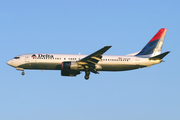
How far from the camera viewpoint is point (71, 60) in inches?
2251

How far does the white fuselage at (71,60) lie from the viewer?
56406 mm

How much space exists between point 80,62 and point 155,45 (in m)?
15.9

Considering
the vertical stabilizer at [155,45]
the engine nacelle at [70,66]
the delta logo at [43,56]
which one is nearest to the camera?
the engine nacelle at [70,66]

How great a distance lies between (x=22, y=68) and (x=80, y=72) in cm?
1011

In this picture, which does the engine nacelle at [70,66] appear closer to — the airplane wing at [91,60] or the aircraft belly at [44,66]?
the airplane wing at [91,60]

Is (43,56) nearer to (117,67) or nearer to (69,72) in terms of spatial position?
(69,72)

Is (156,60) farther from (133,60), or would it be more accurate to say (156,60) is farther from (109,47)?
(109,47)

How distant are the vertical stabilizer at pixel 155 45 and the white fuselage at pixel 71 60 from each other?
3804 mm

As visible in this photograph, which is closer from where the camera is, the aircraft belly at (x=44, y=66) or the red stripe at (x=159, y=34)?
the aircraft belly at (x=44, y=66)

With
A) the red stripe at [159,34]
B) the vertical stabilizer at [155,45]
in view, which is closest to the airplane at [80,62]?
the vertical stabilizer at [155,45]

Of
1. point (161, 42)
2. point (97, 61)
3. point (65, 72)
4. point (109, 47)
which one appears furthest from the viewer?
point (161, 42)

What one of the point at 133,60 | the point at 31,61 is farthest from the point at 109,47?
the point at 31,61

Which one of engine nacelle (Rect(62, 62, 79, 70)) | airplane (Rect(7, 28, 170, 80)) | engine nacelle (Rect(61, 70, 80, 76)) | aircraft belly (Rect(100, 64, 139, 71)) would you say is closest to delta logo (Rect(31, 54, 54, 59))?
airplane (Rect(7, 28, 170, 80))

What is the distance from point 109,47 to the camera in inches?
1973
